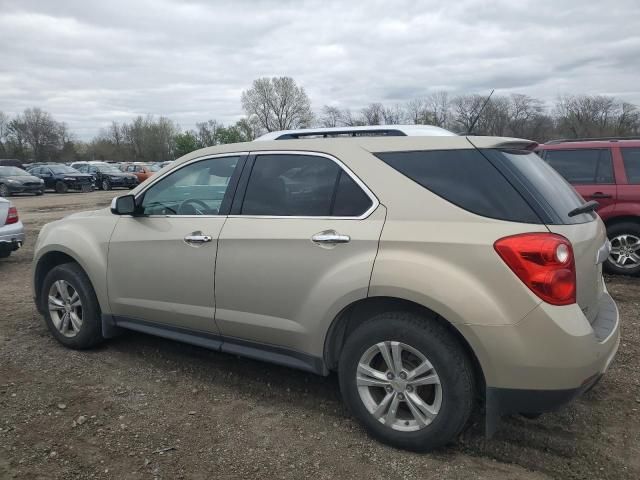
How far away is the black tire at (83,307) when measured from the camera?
438 centimetres

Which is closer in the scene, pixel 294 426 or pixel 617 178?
pixel 294 426

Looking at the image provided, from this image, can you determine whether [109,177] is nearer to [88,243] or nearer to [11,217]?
[11,217]

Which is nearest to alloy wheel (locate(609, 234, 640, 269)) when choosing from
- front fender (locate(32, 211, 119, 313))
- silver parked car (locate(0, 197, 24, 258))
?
front fender (locate(32, 211, 119, 313))

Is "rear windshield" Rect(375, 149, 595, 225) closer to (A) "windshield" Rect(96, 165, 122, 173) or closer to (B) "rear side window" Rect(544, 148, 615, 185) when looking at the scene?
(B) "rear side window" Rect(544, 148, 615, 185)

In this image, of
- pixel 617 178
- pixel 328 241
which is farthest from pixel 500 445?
pixel 617 178

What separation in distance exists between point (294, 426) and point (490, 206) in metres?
1.79

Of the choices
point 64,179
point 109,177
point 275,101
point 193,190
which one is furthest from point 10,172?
point 275,101

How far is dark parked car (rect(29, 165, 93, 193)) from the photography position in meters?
28.9

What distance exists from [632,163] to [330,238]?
223 inches

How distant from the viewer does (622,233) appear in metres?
6.89

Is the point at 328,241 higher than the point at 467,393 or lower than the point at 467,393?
higher

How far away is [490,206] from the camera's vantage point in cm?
275

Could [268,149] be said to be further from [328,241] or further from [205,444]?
[205,444]

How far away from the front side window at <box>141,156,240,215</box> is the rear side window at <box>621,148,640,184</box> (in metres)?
5.62
